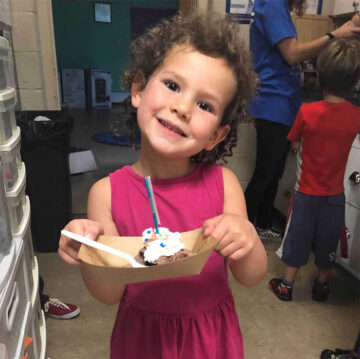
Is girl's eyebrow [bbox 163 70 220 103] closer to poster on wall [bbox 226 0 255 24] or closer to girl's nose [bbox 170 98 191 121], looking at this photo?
girl's nose [bbox 170 98 191 121]

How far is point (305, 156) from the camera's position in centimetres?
163

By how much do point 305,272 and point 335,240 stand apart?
40cm

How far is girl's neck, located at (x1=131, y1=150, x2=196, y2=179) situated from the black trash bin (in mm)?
1276

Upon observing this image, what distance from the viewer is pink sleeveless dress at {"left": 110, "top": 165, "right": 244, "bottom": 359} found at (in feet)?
2.59

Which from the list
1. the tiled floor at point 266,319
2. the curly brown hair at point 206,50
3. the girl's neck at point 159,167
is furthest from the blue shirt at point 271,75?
the girl's neck at point 159,167

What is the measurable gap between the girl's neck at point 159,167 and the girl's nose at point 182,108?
5.8 inches

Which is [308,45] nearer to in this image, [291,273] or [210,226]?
[291,273]

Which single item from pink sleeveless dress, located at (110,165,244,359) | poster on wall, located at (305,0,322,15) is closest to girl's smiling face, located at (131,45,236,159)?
pink sleeveless dress, located at (110,165,244,359)

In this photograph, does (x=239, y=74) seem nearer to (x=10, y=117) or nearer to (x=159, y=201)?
(x=159, y=201)

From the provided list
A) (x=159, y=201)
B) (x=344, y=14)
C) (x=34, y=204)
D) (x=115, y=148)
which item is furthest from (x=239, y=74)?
(x=115, y=148)

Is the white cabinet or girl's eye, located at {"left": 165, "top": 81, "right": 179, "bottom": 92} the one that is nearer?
girl's eye, located at {"left": 165, "top": 81, "right": 179, "bottom": 92}

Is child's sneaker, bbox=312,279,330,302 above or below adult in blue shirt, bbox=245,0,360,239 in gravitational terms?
below

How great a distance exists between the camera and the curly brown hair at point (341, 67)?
148 cm

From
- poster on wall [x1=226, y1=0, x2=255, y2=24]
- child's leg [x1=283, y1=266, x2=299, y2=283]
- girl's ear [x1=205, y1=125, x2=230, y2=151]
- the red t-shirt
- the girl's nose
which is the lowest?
child's leg [x1=283, y1=266, x2=299, y2=283]
